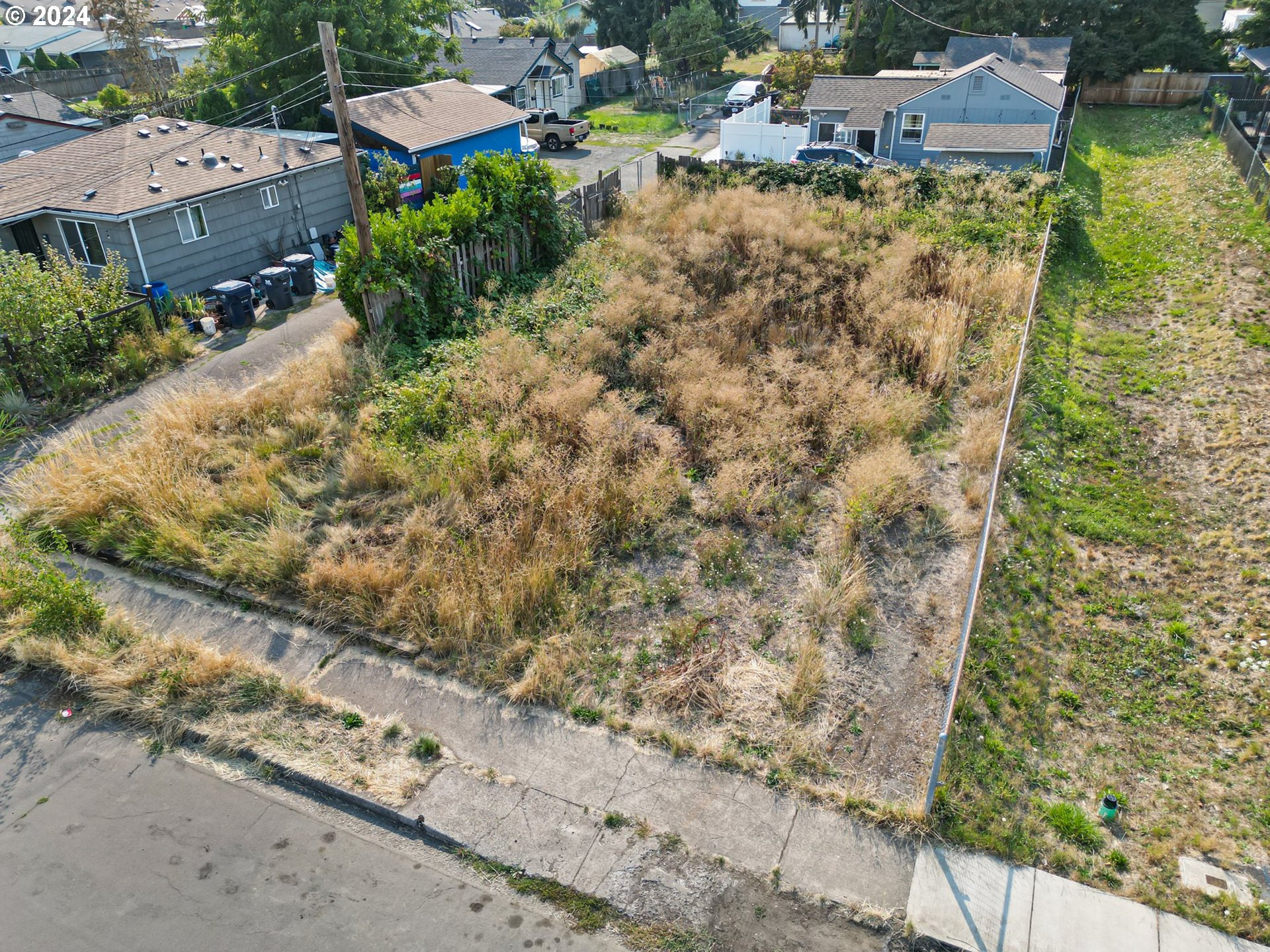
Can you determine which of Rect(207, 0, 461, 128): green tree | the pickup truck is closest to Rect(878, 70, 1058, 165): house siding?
the pickup truck

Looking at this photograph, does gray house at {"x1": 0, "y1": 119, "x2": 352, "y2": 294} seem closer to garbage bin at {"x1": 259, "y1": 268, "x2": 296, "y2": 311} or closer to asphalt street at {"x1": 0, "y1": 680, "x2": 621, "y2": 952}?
garbage bin at {"x1": 259, "y1": 268, "x2": 296, "y2": 311}

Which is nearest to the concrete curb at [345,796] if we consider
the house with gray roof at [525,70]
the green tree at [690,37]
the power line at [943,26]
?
the house with gray roof at [525,70]

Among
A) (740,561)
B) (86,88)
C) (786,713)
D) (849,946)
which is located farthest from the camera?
(86,88)

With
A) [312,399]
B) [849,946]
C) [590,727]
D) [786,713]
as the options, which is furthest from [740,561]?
[312,399]

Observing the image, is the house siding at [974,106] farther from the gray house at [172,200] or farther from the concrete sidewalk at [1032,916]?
the concrete sidewalk at [1032,916]

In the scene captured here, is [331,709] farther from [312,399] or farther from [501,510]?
[312,399]

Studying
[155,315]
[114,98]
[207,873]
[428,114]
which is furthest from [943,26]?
[207,873]

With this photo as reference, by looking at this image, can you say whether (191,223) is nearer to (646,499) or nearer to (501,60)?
(646,499)

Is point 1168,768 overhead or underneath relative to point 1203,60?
underneath
